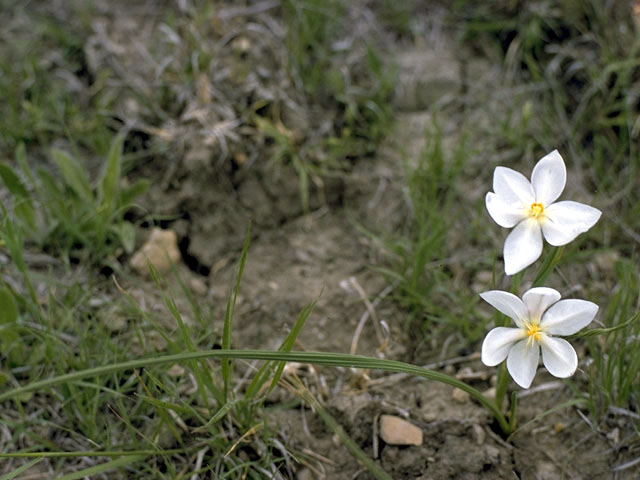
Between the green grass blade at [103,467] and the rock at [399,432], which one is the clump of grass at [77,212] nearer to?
the green grass blade at [103,467]

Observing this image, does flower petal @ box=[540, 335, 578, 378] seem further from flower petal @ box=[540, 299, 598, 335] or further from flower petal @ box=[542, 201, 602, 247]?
flower petal @ box=[542, 201, 602, 247]

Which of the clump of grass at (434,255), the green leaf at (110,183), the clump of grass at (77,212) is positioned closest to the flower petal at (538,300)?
the clump of grass at (434,255)

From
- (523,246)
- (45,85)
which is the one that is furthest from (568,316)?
(45,85)

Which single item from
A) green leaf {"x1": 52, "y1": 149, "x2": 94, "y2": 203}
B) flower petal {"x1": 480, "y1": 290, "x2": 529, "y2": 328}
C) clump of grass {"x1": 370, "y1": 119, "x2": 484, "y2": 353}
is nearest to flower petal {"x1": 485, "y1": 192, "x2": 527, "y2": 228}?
flower petal {"x1": 480, "y1": 290, "x2": 529, "y2": 328}

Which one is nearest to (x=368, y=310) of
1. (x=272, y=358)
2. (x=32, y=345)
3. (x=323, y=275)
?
(x=323, y=275)

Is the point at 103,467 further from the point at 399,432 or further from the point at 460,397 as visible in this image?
the point at 460,397

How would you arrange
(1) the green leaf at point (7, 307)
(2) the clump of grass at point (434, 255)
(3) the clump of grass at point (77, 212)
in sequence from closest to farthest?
(1) the green leaf at point (7, 307), (2) the clump of grass at point (434, 255), (3) the clump of grass at point (77, 212)

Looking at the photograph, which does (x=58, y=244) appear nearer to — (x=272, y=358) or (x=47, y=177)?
(x=47, y=177)
